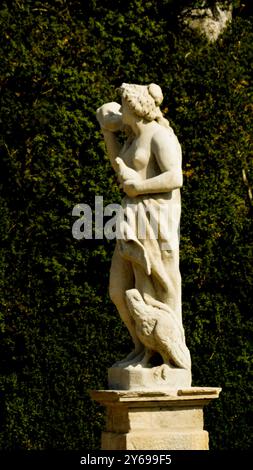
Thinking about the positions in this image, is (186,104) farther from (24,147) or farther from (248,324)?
(248,324)

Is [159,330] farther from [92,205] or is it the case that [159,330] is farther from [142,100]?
[92,205]

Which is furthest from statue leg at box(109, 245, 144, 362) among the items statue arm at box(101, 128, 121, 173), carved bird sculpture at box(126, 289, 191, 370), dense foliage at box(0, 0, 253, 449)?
dense foliage at box(0, 0, 253, 449)

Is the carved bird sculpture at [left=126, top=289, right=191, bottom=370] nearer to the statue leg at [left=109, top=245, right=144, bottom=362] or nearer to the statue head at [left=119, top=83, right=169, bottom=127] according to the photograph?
the statue leg at [left=109, top=245, right=144, bottom=362]

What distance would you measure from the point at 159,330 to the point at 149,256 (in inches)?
21.4

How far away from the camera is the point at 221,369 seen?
1048cm

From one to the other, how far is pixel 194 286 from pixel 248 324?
29.4 inches

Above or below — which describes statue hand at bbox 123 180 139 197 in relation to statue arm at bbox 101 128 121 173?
below

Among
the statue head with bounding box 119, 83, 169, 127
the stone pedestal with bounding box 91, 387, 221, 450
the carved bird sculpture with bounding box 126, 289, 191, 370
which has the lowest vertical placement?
the stone pedestal with bounding box 91, 387, 221, 450

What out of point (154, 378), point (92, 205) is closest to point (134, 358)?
point (154, 378)

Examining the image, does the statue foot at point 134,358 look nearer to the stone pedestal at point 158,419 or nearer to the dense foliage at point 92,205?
the stone pedestal at point 158,419

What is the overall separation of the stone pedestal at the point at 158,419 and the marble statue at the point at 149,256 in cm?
13

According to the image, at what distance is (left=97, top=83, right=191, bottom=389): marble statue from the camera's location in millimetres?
6719

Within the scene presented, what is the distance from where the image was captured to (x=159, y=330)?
22.0 ft

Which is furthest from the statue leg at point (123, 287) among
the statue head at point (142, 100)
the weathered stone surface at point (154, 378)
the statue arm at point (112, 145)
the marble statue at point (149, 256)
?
the statue head at point (142, 100)
